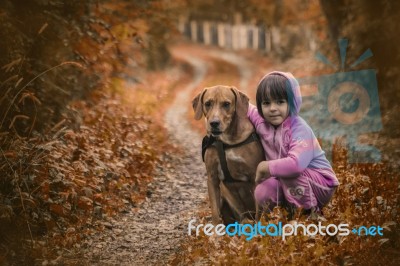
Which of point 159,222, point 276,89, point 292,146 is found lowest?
point 159,222

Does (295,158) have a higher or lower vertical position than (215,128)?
lower

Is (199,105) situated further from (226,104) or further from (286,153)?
(286,153)

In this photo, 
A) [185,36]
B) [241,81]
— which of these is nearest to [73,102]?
[241,81]

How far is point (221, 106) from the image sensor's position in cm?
436

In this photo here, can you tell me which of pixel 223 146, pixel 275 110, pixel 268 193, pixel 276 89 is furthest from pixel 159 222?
pixel 276 89

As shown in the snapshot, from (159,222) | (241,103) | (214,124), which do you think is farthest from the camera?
(159,222)

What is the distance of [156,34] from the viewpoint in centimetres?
1947

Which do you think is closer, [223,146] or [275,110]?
[275,110]

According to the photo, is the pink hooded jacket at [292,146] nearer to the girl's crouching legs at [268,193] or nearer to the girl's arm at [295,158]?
the girl's arm at [295,158]

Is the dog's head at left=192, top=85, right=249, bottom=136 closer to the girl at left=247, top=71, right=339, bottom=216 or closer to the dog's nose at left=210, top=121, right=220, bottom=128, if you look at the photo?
the dog's nose at left=210, top=121, right=220, bottom=128

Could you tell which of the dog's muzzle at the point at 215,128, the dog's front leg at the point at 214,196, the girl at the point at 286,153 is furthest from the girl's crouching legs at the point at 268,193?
the dog's muzzle at the point at 215,128

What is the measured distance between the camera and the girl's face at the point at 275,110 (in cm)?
413

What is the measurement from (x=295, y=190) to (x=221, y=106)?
103 centimetres

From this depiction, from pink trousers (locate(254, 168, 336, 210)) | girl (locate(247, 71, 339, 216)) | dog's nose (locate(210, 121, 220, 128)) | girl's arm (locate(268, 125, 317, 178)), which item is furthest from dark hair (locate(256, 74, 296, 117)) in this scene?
pink trousers (locate(254, 168, 336, 210))
